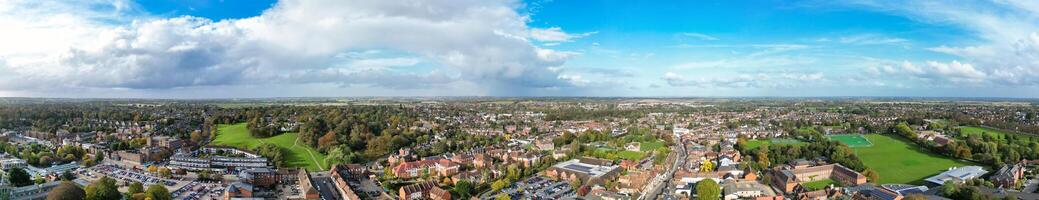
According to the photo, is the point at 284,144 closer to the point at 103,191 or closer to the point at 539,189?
the point at 103,191

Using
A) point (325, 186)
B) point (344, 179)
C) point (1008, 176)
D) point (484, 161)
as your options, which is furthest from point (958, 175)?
point (325, 186)

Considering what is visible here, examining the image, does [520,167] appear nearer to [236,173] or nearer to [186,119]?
[236,173]

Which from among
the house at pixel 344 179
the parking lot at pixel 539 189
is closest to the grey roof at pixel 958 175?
the parking lot at pixel 539 189

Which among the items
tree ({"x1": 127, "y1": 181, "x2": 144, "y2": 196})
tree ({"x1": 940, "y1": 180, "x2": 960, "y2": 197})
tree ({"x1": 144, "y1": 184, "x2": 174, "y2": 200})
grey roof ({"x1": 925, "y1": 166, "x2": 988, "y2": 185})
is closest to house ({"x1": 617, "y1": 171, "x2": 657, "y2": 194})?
tree ({"x1": 940, "y1": 180, "x2": 960, "y2": 197})

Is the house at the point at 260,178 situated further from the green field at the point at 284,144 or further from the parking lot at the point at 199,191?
the green field at the point at 284,144

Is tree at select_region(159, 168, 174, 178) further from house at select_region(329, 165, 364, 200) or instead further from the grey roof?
the grey roof

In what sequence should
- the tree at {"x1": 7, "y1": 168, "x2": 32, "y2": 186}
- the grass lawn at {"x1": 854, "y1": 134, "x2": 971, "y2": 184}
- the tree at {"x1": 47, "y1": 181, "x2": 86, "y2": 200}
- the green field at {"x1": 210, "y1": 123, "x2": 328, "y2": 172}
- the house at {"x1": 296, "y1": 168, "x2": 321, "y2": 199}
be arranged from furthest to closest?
the green field at {"x1": 210, "y1": 123, "x2": 328, "y2": 172}, the grass lawn at {"x1": 854, "y1": 134, "x2": 971, "y2": 184}, the tree at {"x1": 7, "y1": 168, "x2": 32, "y2": 186}, the house at {"x1": 296, "y1": 168, "x2": 321, "y2": 199}, the tree at {"x1": 47, "y1": 181, "x2": 86, "y2": 200}
